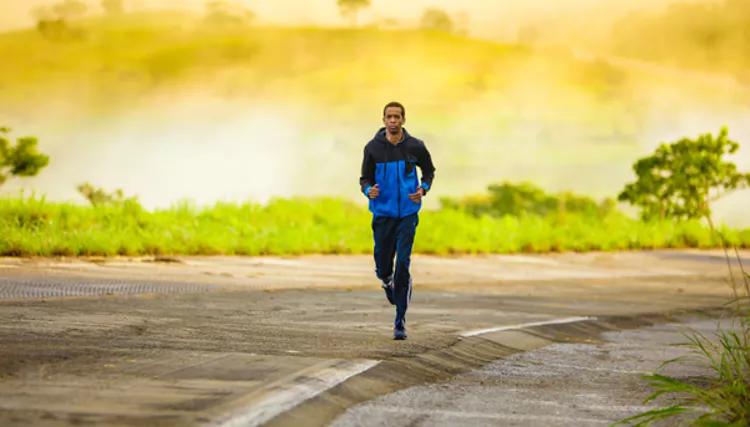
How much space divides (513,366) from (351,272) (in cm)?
1101

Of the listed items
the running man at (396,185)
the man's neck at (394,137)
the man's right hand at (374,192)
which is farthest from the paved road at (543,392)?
the man's neck at (394,137)

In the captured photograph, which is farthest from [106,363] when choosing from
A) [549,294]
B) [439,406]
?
[549,294]

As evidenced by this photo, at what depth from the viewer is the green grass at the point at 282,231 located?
20891 mm

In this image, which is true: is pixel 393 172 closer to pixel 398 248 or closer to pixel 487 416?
pixel 398 248

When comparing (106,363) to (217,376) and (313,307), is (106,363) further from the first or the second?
(313,307)

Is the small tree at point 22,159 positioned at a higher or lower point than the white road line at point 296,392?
higher

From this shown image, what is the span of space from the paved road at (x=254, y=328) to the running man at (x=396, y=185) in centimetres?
82

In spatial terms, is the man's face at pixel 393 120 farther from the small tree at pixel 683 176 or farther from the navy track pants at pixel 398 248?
the small tree at pixel 683 176

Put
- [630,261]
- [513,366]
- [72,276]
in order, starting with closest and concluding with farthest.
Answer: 1. [513,366]
2. [72,276]
3. [630,261]

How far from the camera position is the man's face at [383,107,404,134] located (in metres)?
10.2

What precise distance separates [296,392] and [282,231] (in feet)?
61.0

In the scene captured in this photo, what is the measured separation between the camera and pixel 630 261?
91.0ft

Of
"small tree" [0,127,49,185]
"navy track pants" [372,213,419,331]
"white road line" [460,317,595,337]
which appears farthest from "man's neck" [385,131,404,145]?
"small tree" [0,127,49,185]

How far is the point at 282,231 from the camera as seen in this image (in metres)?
25.5
